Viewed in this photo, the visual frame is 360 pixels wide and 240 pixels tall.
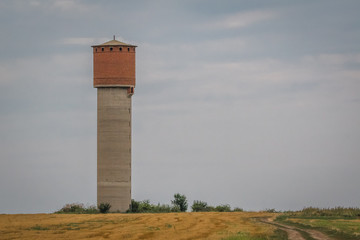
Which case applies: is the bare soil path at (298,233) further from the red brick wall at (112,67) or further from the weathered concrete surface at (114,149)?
the red brick wall at (112,67)

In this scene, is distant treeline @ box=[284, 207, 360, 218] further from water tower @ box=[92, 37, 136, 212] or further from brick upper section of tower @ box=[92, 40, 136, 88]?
brick upper section of tower @ box=[92, 40, 136, 88]

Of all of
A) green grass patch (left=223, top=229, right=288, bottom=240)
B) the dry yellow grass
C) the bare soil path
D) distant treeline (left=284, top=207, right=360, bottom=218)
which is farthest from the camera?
distant treeline (left=284, top=207, right=360, bottom=218)

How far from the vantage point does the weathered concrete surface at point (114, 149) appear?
61.7 meters

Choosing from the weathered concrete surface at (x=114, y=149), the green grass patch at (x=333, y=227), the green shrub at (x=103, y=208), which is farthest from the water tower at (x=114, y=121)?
the green grass patch at (x=333, y=227)

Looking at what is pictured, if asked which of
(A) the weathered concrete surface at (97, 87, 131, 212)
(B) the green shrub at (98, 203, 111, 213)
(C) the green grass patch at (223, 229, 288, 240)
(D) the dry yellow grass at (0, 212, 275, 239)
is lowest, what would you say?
(C) the green grass patch at (223, 229, 288, 240)

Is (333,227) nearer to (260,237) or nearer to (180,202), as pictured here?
(260,237)

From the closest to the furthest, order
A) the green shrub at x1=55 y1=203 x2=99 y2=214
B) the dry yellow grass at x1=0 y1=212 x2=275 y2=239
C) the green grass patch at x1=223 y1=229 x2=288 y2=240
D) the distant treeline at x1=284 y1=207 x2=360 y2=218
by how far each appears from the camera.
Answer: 1. the green grass patch at x1=223 y1=229 x2=288 y2=240
2. the dry yellow grass at x1=0 y1=212 x2=275 y2=239
3. the distant treeline at x1=284 y1=207 x2=360 y2=218
4. the green shrub at x1=55 y1=203 x2=99 y2=214

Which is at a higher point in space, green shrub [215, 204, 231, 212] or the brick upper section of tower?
the brick upper section of tower

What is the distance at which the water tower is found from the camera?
61.7 metres

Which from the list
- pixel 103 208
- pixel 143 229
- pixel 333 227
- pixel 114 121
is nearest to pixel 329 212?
pixel 333 227

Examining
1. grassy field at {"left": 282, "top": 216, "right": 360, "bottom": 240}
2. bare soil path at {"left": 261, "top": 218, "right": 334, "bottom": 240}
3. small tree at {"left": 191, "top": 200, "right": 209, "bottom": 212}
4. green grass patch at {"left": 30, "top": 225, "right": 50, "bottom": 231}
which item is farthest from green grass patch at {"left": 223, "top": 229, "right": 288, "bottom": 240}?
small tree at {"left": 191, "top": 200, "right": 209, "bottom": 212}

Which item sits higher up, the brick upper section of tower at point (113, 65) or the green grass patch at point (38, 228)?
the brick upper section of tower at point (113, 65)

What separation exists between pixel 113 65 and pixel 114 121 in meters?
5.05

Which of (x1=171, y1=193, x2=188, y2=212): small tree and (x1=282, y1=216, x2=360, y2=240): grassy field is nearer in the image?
(x1=282, y1=216, x2=360, y2=240): grassy field
